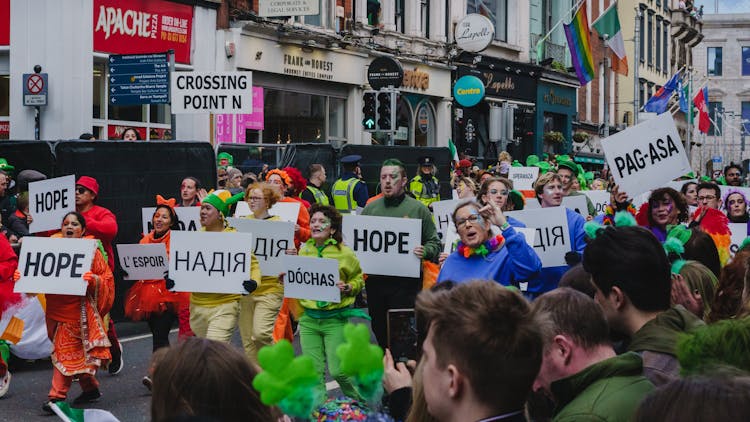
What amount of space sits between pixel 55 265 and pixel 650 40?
173 ft

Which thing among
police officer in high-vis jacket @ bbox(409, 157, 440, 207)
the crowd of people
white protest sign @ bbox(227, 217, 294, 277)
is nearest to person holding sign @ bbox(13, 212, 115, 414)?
the crowd of people

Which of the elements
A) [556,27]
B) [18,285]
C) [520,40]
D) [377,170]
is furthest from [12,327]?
[556,27]

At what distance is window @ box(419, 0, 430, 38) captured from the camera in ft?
107

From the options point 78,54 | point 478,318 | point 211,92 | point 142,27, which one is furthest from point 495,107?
point 478,318

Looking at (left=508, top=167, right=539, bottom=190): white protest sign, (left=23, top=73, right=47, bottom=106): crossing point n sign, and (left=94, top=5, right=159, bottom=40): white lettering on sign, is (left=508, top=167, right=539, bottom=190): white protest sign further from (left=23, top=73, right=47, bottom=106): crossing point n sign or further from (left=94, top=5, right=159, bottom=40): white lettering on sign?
(left=23, top=73, right=47, bottom=106): crossing point n sign

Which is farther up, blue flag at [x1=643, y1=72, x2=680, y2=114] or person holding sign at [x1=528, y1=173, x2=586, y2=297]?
blue flag at [x1=643, y1=72, x2=680, y2=114]

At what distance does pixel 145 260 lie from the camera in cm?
1029

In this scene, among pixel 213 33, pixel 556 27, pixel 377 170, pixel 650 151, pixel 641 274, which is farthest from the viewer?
pixel 556 27

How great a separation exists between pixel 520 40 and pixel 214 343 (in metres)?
36.5

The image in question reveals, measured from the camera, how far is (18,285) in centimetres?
905

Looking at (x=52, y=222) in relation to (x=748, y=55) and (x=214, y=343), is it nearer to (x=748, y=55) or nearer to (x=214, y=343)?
(x=214, y=343)

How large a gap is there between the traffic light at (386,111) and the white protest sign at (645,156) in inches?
459

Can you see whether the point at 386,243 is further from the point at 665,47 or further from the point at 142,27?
the point at 665,47

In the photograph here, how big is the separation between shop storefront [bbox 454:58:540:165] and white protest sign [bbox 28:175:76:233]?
23719 millimetres
